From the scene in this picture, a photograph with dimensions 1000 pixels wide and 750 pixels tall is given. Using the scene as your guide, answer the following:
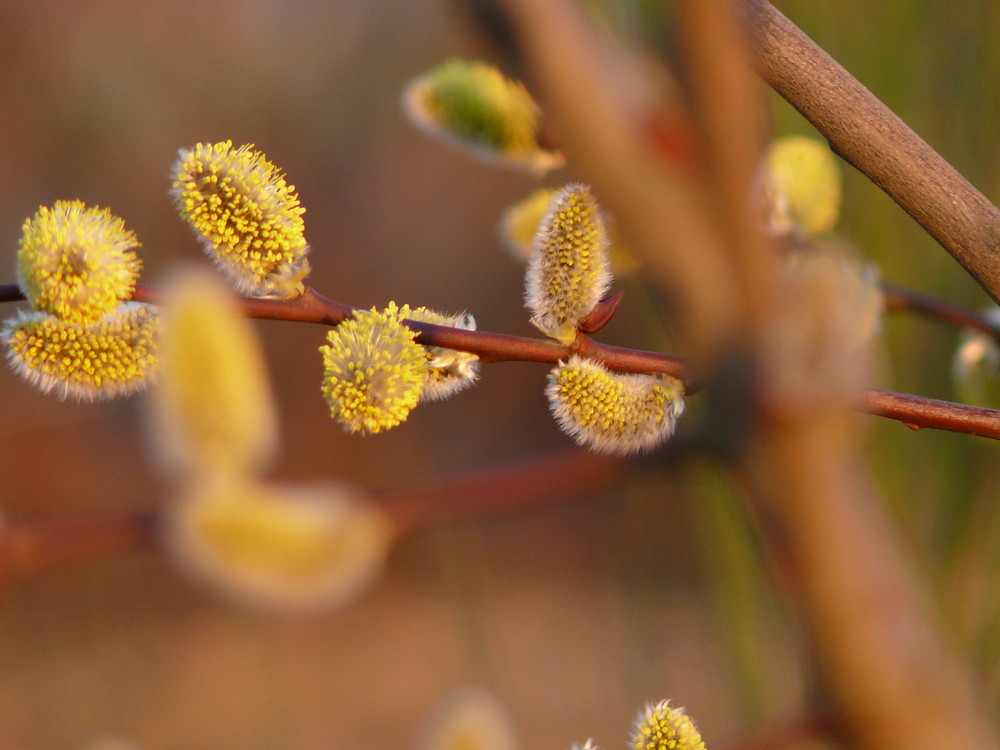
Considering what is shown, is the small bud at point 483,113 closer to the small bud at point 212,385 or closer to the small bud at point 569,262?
the small bud at point 569,262

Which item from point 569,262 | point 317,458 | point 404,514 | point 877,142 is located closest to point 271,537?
point 404,514

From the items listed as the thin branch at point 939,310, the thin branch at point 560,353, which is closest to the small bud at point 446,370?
the thin branch at point 560,353

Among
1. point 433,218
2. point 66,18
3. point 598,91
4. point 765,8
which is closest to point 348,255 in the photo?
point 433,218

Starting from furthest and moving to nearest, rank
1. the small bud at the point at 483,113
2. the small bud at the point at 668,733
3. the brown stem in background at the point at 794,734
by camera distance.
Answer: the small bud at the point at 483,113 < the small bud at the point at 668,733 < the brown stem in background at the point at 794,734

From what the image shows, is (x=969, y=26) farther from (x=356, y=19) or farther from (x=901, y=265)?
(x=356, y=19)

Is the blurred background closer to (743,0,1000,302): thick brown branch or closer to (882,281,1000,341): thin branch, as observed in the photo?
(882,281,1000,341): thin branch

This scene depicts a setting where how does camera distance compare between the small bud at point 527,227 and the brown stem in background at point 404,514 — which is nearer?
the brown stem in background at point 404,514

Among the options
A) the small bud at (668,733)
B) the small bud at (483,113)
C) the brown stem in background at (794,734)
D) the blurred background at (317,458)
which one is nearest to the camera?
the brown stem in background at (794,734)
